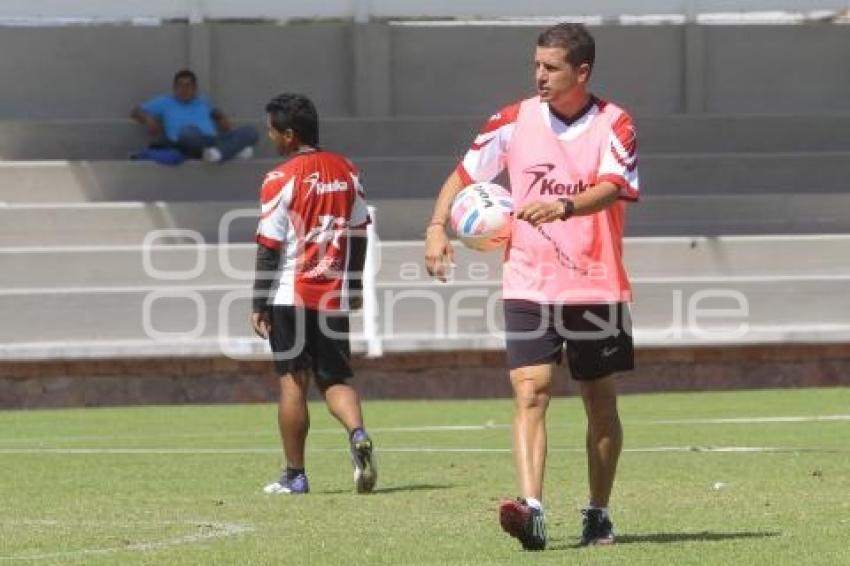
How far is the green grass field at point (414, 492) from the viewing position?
847 cm

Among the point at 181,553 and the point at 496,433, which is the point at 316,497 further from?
the point at 496,433

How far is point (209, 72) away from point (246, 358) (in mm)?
6953

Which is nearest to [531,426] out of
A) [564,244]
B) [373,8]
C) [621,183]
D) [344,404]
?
[564,244]

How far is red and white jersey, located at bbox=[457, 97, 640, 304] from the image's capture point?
8641 millimetres

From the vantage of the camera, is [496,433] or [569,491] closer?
[569,491]

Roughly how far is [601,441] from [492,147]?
3.75ft

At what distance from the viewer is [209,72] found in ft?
A: 90.0

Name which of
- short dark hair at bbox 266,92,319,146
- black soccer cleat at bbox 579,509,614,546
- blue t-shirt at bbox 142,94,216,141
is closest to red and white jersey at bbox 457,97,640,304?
black soccer cleat at bbox 579,509,614,546

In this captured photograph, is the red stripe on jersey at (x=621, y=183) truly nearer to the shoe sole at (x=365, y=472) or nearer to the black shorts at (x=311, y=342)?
the shoe sole at (x=365, y=472)

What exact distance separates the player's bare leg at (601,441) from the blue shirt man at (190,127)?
55.8ft

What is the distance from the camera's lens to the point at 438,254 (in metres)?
8.52

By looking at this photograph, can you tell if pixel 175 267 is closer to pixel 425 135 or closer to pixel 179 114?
pixel 179 114

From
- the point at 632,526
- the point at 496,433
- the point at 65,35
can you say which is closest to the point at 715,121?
the point at 65,35

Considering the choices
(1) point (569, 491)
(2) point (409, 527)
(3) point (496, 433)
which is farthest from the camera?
(3) point (496, 433)
